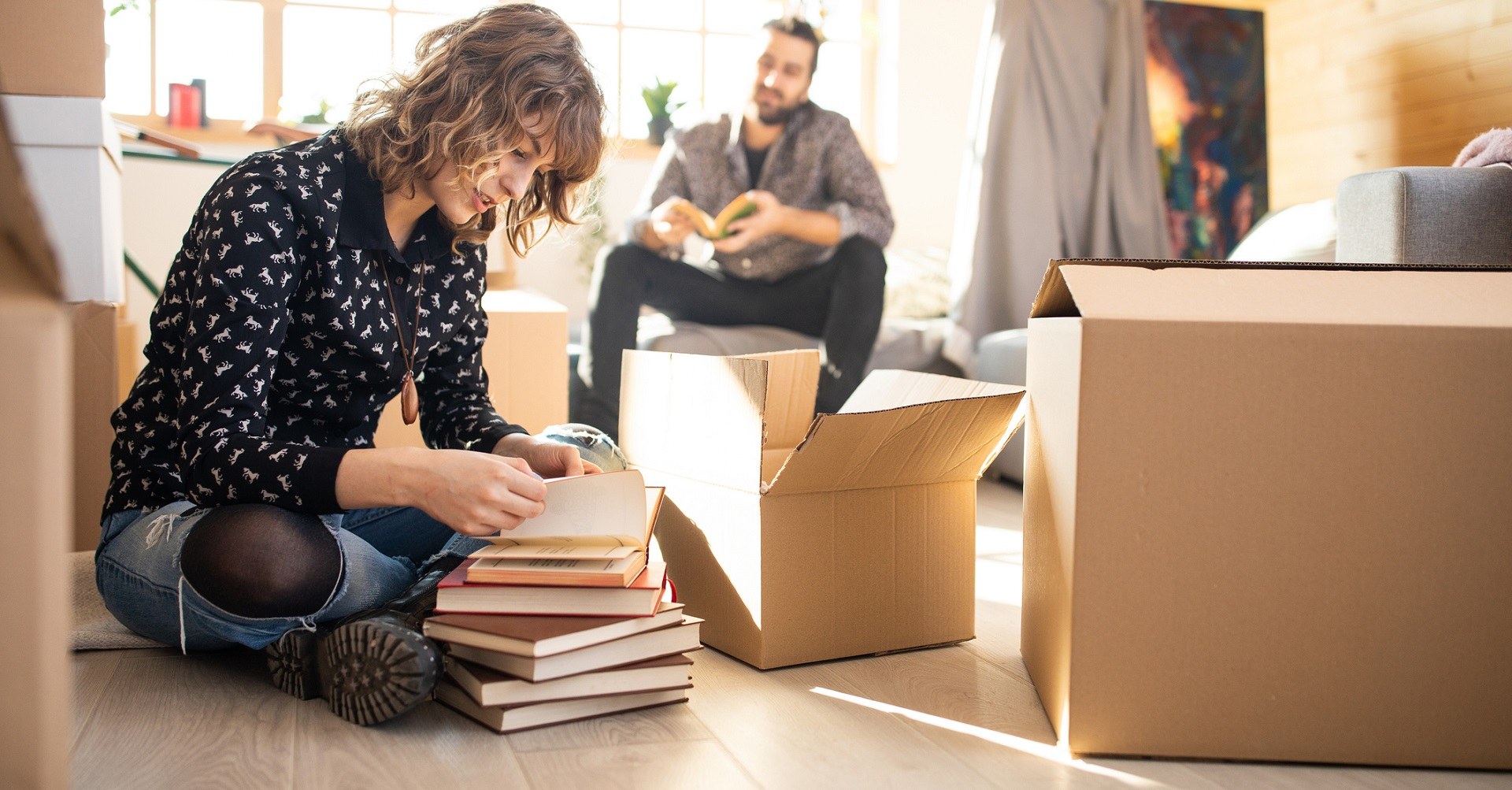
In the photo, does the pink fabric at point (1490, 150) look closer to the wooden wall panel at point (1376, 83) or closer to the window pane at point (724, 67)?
the wooden wall panel at point (1376, 83)

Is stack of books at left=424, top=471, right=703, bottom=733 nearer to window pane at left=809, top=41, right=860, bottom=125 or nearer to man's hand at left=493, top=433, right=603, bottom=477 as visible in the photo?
man's hand at left=493, top=433, right=603, bottom=477

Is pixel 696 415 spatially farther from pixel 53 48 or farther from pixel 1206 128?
pixel 1206 128

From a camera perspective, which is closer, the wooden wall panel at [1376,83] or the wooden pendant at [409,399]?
the wooden pendant at [409,399]

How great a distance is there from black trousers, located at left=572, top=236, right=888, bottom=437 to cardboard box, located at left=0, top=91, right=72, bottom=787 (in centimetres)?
196

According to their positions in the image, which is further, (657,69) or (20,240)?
(657,69)

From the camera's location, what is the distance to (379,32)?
4.11m

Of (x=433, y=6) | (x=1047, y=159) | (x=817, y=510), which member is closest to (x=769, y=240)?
(x=1047, y=159)

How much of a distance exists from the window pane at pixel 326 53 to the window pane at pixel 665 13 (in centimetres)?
90

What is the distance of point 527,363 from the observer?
2000 millimetres

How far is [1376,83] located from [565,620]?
118 inches

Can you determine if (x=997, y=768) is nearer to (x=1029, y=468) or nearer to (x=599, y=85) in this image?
(x=1029, y=468)

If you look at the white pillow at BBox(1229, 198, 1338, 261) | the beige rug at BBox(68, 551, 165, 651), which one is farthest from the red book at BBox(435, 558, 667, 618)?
the white pillow at BBox(1229, 198, 1338, 261)

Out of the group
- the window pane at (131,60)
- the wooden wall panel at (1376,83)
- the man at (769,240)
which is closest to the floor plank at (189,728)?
the man at (769,240)

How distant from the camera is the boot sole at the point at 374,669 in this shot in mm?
1011
